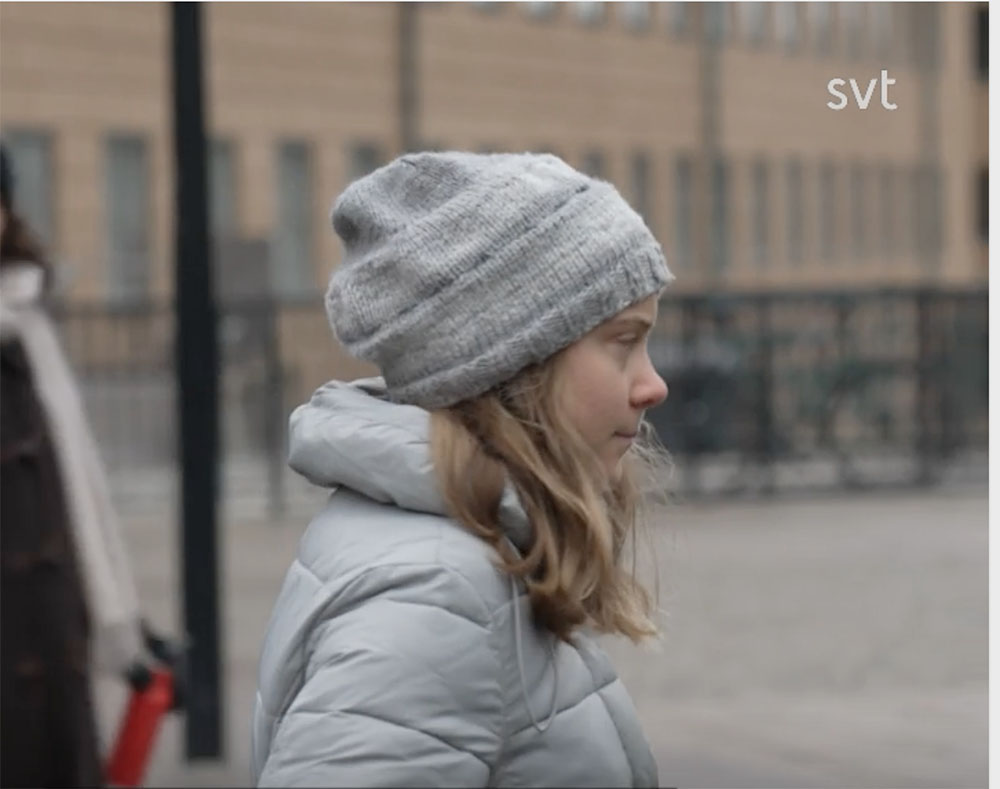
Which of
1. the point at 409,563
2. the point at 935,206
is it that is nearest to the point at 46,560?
the point at 409,563

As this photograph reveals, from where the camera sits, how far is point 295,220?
34.1 m

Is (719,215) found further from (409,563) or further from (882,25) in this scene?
(409,563)

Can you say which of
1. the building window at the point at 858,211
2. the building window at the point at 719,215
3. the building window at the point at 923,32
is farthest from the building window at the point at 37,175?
the building window at the point at 858,211

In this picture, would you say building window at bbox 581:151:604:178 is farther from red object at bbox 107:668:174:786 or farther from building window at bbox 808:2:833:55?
red object at bbox 107:668:174:786

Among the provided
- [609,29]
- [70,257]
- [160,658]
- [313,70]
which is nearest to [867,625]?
[160,658]

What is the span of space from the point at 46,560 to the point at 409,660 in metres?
3.17

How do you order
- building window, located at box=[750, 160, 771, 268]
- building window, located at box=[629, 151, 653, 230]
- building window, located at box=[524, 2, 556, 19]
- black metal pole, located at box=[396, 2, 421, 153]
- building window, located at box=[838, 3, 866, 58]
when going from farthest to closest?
building window, located at box=[750, 160, 771, 268] < building window, located at box=[629, 151, 653, 230] < building window, located at box=[524, 2, 556, 19] < building window, located at box=[838, 3, 866, 58] < black metal pole, located at box=[396, 2, 421, 153]

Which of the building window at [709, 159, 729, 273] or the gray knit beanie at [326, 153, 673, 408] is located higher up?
the gray knit beanie at [326, 153, 673, 408]

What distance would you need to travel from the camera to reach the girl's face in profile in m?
2.46

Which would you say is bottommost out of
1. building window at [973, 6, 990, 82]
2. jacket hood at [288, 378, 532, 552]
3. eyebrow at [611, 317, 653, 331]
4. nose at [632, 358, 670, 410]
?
building window at [973, 6, 990, 82]

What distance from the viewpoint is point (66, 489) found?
5.41m

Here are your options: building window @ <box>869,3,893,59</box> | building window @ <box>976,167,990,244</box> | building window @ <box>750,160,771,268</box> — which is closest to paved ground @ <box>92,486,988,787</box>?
building window @ <box>869,3,893,59</box>

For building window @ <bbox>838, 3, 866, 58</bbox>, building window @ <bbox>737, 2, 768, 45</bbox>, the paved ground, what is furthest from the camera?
building window @ <bbox>737, 2, 768, 45</bbox>

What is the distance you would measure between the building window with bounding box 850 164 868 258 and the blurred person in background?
121 ft
